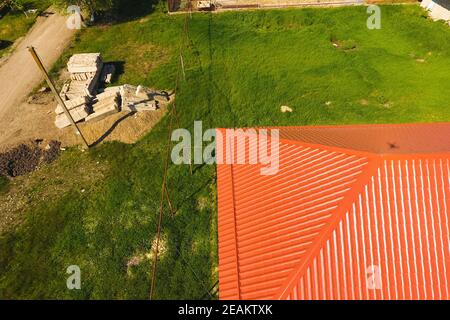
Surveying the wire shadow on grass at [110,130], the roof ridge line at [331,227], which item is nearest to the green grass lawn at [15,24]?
the wire shadow on grass at [110,130]

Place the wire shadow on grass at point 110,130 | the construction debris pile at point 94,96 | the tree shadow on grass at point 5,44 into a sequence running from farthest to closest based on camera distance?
1. the tree shadow on grass at point 5,44
2. the construction debris pile at point 94,96
3. the wire shadow on grass at point 110,130

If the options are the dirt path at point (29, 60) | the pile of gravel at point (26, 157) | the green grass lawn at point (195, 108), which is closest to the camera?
the green grass lawn at point (195, 108)

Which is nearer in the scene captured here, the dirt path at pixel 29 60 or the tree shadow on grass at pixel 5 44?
the dirt path at pixel 29 60

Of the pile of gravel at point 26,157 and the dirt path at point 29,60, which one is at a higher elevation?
the dirt path at point 29,60

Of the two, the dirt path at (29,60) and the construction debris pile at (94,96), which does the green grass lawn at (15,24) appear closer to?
the dirt path at (29,60)

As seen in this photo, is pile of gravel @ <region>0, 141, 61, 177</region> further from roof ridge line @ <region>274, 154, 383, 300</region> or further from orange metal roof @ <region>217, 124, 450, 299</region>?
roof ridge line @ <region>274, 154, 383, 300</region>

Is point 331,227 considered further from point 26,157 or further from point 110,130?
point 26,157
